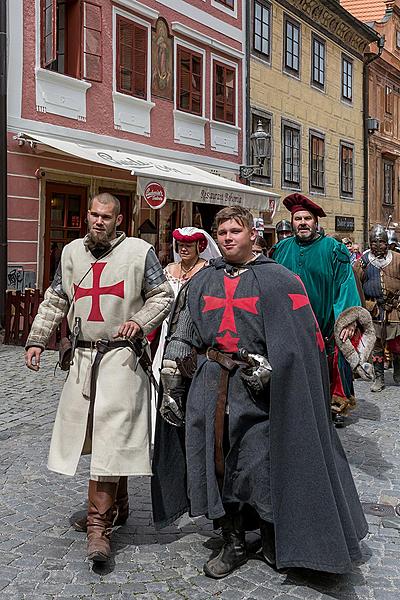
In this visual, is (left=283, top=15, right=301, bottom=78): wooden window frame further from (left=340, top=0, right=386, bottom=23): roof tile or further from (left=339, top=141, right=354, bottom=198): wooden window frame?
(left=340, top=0, right=386, bottom=23): roof tile

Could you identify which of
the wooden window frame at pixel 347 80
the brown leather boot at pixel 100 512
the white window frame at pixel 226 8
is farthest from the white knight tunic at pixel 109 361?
the wooden window frame at pixel 347 80

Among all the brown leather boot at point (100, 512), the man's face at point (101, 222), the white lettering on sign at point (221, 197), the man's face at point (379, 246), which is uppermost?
the white lettering on sign at point (221, 197)

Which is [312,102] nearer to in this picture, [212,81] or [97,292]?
[212,81]

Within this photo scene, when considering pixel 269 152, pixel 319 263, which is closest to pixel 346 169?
pixel 269 152

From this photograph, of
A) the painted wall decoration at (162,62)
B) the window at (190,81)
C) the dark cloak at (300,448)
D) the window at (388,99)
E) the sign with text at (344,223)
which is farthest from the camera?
the window at (388,99)

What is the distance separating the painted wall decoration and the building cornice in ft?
19.0

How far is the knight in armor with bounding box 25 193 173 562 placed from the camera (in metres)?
3.69

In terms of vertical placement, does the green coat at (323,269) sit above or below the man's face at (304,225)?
below

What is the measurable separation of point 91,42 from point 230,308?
11160 millimetres

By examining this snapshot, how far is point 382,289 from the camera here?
29.6 ft

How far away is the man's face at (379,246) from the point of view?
8.88 m

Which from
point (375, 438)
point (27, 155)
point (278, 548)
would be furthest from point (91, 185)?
point (278, 548)

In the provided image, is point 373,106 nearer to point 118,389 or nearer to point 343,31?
point 343,31

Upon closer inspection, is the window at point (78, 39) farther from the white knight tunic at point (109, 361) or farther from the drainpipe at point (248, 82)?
the white knight tunic at point (109, 361)
